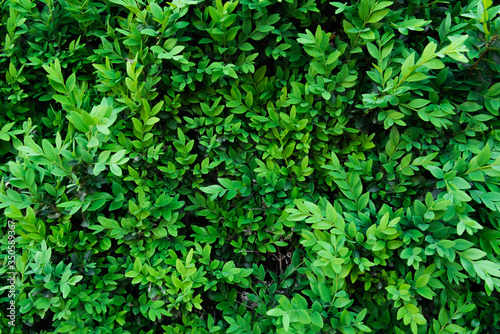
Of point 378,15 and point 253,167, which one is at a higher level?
point 378,15

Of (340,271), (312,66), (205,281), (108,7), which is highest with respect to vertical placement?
(108,7)

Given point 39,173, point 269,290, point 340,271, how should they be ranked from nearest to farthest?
point 340,271, point 39,173, point 269,290

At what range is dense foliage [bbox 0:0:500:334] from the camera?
1897mm

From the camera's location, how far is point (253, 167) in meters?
2.24

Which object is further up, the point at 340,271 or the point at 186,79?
the point at 186,79

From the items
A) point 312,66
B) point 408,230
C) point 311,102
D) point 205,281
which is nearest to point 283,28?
point 312,66

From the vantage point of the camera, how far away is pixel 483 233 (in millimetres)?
1943

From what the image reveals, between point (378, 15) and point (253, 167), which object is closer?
point (378, 15)

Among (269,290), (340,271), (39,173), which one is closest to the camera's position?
(340,271)

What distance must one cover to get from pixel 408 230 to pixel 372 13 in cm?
118

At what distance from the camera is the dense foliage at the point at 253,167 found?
1.90 meters

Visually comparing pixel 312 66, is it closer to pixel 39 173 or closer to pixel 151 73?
pixel 151 73

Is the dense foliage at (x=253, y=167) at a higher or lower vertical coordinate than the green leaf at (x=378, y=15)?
lower

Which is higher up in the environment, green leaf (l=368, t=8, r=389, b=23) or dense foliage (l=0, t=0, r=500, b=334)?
green leaf (l=368, t=8, r=389, b=23)
